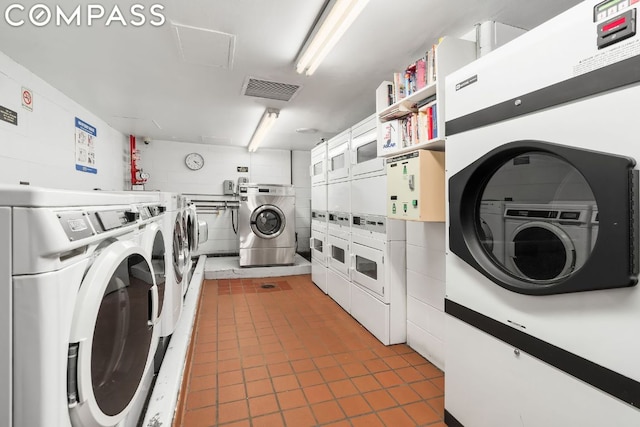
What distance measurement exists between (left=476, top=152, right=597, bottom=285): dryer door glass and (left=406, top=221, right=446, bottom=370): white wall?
0.83 metres

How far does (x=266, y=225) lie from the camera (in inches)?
226

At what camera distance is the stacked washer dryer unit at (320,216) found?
4.40 m

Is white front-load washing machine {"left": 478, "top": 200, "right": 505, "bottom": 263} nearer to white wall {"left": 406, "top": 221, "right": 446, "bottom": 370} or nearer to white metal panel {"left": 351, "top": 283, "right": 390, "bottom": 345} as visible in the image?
white wall {"left": 406, "top": 221, "right": 446, "bottom": 370}

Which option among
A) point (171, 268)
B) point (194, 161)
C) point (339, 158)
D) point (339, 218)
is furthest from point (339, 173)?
point (194, 161)

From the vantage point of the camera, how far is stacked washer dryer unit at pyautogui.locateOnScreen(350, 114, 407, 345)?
2.84m

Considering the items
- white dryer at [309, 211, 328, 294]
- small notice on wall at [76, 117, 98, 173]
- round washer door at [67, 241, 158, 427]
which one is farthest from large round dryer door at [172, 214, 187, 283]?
small notice on wall at [76, 117, 98, 173]

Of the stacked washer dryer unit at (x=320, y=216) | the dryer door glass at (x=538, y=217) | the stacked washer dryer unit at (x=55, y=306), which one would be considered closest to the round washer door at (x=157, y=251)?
the stacked washer dryer unit at (x=55, y=306)

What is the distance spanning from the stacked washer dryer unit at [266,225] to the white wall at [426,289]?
10.6 ft

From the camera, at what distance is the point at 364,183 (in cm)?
323

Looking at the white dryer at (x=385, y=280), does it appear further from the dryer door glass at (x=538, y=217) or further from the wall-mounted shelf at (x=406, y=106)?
the dryer door glass at (x=538, y=217)

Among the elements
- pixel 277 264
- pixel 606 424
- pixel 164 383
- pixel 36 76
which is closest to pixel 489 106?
pixel 606 424

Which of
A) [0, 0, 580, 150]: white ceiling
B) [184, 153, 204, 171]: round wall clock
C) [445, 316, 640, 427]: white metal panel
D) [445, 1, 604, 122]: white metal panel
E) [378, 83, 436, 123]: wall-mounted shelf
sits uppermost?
[0, 0, 580, 150]: white ceiling

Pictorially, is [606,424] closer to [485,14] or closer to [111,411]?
[111,411]

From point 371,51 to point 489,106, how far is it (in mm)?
1504
